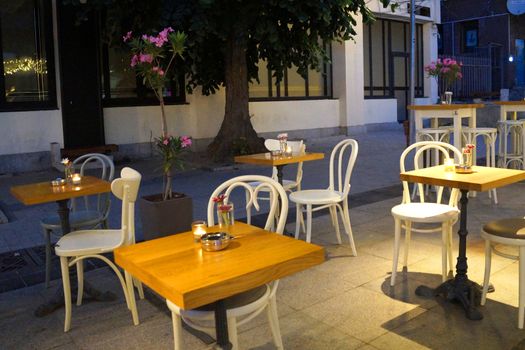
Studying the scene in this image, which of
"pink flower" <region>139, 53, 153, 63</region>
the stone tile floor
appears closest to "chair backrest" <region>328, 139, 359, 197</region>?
the stone tile floor

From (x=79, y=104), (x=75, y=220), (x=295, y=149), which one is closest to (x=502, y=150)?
(x=295, y=149)

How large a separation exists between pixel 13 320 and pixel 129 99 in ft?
25.5

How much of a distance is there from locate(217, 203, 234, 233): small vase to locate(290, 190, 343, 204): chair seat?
1.92 meters

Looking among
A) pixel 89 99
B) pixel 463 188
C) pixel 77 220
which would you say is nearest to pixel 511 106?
pixel 463 188

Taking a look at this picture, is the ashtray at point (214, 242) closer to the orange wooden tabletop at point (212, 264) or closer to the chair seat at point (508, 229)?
the orange wooden tabletop at point (212, 264)

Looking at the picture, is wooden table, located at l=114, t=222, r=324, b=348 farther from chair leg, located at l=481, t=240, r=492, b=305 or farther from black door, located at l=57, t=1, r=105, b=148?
black door, located at l=57, t=1, r=105, b=148

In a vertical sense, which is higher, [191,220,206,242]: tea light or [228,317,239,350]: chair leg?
[191,220,206,242]: tea light

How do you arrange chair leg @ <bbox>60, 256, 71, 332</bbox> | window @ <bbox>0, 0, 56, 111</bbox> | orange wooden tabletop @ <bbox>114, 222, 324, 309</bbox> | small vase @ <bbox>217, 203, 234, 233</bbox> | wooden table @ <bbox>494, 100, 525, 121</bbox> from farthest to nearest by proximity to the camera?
window @ <bbox>0, 0, 56, 111</bbox>, wooden table @ <bbox>494, 100, 525, 121</bbox>, chair leg @ <bbox>60, 256, 71, 332</bbox>, small vase @ <bbox>217, 203, 234, 233</bbox>, orange wooden tabletop @ <bbox>114, 222, 324, 309</bbox>

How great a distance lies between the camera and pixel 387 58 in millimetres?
16750

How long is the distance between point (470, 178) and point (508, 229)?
359mm

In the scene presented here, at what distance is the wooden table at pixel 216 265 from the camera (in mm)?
1695

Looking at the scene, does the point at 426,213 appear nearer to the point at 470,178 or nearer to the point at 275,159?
the point at 470,178

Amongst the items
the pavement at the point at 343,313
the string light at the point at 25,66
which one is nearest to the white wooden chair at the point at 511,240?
the pavement at the point at 343,313

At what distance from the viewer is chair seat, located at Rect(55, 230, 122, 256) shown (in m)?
3.07
